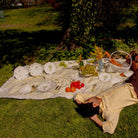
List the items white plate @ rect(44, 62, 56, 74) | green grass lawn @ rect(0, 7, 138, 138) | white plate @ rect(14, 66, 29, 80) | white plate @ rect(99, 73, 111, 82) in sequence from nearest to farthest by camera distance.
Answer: green grass lawn @ rect(0, 7, 138, 138) < white plate @ rect(99, 73, 111, 82) < white plate @ rect(14, 66, 29, 80) < white plate @ rect(44, 62, 56, 74)

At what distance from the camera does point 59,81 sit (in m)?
4.46

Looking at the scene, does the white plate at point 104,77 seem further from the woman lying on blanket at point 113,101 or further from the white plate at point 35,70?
the white plate at point 35,70

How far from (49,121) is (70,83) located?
4.61ft

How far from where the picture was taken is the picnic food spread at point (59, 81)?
405cm

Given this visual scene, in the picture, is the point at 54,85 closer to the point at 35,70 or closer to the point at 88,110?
the point at 35,70

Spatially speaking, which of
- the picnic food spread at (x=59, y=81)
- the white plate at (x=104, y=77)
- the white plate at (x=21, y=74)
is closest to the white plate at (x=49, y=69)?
the picnic food spread at (x=59, y=81)

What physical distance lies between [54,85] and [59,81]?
0.34m

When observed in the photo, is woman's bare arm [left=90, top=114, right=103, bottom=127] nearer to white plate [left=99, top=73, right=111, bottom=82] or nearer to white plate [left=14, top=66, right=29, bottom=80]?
white plate [left=99, top=73, right=111, bottom=82]

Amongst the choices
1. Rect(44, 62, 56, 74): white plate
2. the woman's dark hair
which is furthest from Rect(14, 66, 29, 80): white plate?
the woman's dark hair

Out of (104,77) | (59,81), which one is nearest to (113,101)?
(104,77)

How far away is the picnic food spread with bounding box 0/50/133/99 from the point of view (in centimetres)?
Answer: 405

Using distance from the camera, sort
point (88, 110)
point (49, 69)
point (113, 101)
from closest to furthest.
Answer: point (113, 101) → point (88, 110) → point (49, 69)

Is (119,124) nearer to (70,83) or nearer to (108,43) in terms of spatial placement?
(70,83)

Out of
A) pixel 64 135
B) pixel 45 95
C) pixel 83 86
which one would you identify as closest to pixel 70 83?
pixel 83 86
